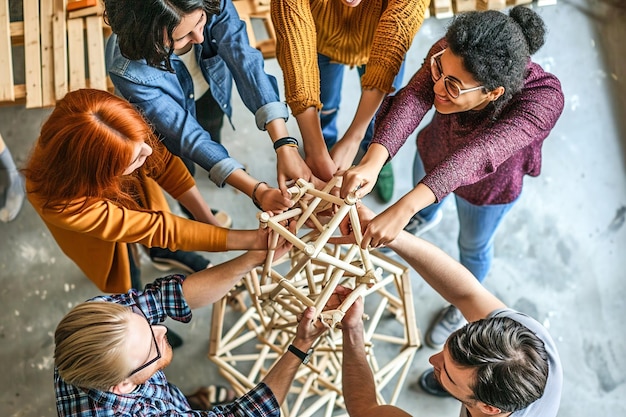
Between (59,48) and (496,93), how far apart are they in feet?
7.05

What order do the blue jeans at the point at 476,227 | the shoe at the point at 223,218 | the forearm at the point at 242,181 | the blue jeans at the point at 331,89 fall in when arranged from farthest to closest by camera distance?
the shoe at the point at 223,218 → the blue jeans at the point at 331,89 → the blue jeans at the point at 476,227 → the forearm at the point at 242,181

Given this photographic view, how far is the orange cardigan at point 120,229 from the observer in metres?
1.81

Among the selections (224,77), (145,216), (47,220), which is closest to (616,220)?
(224,77)

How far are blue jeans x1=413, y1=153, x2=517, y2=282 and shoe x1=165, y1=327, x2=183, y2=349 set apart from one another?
1.33 meters

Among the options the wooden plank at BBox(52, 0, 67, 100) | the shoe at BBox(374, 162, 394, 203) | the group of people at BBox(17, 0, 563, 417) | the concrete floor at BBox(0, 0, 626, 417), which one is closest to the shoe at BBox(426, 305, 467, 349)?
the concrete floor at BBox(0, 0, 626, 417)

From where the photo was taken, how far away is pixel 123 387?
5.32ft

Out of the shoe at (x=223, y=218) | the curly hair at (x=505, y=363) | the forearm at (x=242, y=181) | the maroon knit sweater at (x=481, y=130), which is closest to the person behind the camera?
the curly hair at (x=505, y=363)

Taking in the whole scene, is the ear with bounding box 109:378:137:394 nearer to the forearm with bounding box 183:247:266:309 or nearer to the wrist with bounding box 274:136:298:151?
the forearm with bounding box 183:247:266:309

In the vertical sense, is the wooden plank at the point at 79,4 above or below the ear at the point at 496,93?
below

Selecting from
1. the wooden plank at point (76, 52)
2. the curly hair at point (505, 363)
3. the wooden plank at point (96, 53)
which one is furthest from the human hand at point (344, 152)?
the wooden plank at point (76, 52)

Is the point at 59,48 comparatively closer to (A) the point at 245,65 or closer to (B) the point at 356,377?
(A) the point at 245,65

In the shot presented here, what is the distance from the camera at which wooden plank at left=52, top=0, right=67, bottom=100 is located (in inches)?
111

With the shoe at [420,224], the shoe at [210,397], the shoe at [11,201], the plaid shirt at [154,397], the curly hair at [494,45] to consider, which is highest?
the curly hair at [494,45]

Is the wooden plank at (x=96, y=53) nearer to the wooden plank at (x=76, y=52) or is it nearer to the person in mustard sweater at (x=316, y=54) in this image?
the wooden plank at (x=76, y=52)
